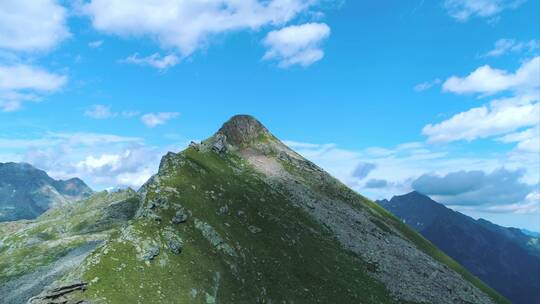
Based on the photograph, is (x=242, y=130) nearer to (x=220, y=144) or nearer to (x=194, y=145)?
(x=220, y=144)

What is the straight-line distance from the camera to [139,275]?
2731 inches

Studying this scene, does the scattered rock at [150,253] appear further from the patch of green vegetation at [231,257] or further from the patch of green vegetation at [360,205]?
the patch of green vegetation at [360,205]

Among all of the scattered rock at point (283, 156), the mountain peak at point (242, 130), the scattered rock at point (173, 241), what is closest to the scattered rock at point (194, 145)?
the mountain peak at point (242, 130)

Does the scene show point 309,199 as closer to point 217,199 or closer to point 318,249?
point 318,249

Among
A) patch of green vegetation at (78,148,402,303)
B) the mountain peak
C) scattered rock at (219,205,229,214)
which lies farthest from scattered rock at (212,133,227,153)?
scattered rock at (219,205,229,214)

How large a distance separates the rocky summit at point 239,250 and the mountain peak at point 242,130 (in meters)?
1.39

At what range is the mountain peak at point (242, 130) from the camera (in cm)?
17600

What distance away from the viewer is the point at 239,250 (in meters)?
90.3

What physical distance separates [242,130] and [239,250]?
9587 centimetres

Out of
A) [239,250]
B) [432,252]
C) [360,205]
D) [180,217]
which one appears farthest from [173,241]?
[432,252]

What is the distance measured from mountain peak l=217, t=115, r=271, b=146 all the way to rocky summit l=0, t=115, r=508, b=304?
139 cm

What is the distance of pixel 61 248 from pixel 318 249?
4047 inches

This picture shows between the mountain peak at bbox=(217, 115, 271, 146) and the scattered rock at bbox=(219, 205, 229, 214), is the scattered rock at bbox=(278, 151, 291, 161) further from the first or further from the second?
the scattered rock at bbox=(219, 205, 229, 214)

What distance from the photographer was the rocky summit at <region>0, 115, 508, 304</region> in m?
71.0
